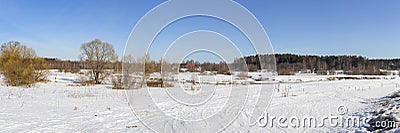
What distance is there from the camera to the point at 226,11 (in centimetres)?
451

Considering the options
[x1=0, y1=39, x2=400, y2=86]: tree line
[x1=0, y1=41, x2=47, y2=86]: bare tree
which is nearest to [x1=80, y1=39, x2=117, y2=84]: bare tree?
[x1=0, y1=39, x2=400, y2=86]: tree line

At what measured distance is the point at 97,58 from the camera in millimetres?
22438

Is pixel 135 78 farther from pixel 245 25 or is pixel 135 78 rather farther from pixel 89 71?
pixel 245 25

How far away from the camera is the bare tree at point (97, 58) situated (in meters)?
22.4

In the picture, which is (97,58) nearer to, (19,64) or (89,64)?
(89,64)

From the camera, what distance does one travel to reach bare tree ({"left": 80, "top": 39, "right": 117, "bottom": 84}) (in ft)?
73.6

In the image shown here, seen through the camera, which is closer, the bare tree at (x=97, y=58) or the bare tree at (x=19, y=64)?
the bare tree at (x=19, y=64)

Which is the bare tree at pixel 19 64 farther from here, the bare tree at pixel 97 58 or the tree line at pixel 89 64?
the bare tree at pixel 97 58

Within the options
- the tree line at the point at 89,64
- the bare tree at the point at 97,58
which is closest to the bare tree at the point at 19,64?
the tree line at the point at 89,64

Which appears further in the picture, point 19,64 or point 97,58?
point 97,58

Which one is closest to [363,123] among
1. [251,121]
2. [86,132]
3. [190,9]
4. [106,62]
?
[251,121]

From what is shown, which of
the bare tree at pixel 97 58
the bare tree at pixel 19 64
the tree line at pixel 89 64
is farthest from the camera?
the bare tree at pixel 97 58

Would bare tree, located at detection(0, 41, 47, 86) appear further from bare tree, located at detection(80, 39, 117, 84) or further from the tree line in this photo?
bare tree, located at detection(80, 39, 117, 84)

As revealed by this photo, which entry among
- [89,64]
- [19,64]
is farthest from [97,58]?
[19,64]
